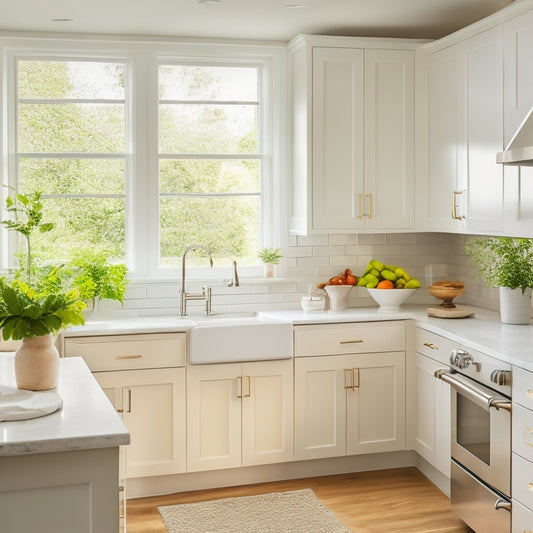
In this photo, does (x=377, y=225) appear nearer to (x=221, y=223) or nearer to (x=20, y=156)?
(x=221, y=223)

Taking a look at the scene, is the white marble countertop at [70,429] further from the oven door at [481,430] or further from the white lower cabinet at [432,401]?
the white lower cabinet at [432,401]

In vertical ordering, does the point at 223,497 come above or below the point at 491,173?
below

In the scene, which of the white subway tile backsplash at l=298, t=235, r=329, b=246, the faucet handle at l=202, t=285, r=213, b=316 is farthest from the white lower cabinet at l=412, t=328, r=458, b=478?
the faucet handle at l=202, t=285, r=213, b=316

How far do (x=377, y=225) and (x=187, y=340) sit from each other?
1376mm

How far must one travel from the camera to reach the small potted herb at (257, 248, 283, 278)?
483cm

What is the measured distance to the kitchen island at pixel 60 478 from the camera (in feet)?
6.89

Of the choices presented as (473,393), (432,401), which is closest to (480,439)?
(473,393)

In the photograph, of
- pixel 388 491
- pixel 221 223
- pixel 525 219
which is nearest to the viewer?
pixel 525 219

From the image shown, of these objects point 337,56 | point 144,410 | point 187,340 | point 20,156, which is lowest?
point 144,410

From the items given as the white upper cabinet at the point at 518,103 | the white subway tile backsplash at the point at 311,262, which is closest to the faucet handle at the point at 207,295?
the white subway tile backsplash at the point at 311,262

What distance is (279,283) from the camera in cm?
494

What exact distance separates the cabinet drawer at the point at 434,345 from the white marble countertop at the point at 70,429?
2.01 meters

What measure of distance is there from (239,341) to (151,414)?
2.01ft

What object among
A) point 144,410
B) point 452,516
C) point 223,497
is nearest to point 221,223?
point 144,410
